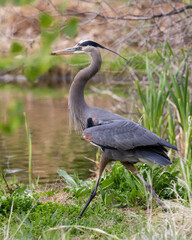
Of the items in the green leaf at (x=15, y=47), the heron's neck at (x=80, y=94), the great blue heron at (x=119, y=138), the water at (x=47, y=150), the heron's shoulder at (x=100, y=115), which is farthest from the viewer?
the water at (x=47, y=150)

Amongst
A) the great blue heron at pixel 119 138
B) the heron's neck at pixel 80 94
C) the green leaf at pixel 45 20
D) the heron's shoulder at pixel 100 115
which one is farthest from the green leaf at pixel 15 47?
the heron's neck at pixel 80 94

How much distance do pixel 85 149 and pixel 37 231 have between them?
634cm

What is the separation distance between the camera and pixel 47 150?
10125 mm

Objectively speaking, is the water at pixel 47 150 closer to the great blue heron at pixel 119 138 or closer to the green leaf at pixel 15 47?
the great blue heron at pixel 119 138

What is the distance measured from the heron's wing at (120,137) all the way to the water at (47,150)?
4.66 feet

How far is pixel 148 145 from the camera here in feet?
14.3

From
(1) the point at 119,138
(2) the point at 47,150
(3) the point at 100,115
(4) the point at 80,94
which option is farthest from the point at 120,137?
(2) the point at 47,150

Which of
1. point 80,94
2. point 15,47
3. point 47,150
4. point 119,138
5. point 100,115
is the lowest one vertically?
point 47,150

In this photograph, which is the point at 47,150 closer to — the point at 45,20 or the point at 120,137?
the point at 120,137

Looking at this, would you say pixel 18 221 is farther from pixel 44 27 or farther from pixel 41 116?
pixel 41 116

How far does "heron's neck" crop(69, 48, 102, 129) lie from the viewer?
475 cm

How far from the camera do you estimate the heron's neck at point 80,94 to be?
15.6 feet

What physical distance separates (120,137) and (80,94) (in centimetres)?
72

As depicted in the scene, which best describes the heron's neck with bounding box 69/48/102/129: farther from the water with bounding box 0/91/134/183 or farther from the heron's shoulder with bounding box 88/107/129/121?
the water with bounding box 0/91/134/183
